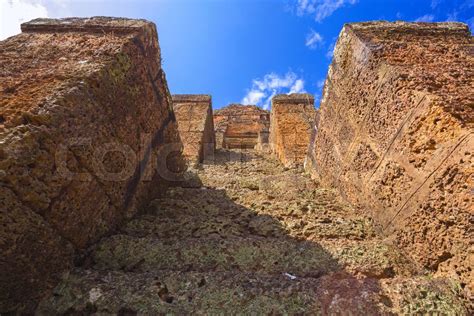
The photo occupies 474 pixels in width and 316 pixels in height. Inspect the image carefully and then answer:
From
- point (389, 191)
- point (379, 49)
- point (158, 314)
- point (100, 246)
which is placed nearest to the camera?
point (158, 314)

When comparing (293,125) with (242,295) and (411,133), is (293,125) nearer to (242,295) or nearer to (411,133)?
(411,133)

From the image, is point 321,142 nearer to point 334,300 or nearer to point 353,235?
point 353,235

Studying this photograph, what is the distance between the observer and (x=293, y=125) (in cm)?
611

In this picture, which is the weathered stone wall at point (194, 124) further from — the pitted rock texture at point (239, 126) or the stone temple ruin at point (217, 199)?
the stone temple ruin at point (217, 199)

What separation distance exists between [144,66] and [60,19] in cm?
83

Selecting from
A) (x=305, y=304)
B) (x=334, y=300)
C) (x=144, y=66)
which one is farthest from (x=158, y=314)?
(x=144, y=66)

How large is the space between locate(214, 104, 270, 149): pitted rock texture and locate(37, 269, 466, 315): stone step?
703cm

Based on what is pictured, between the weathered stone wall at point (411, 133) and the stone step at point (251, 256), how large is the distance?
21cm

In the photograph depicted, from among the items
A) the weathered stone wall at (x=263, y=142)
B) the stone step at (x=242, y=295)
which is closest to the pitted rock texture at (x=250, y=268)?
the stone step at (x=242, y=295)

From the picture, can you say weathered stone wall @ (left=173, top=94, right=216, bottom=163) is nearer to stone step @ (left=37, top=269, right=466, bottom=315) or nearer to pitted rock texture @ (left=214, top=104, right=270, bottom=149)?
pitted rock texture @ (left=214, top=104, right=270, bottom=149)

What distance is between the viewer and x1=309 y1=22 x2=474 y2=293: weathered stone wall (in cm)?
139

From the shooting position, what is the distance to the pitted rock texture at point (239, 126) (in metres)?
9.67

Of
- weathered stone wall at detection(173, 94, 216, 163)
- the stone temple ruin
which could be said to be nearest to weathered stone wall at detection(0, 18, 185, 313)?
the stone temple ruin

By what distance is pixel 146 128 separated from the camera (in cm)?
242
